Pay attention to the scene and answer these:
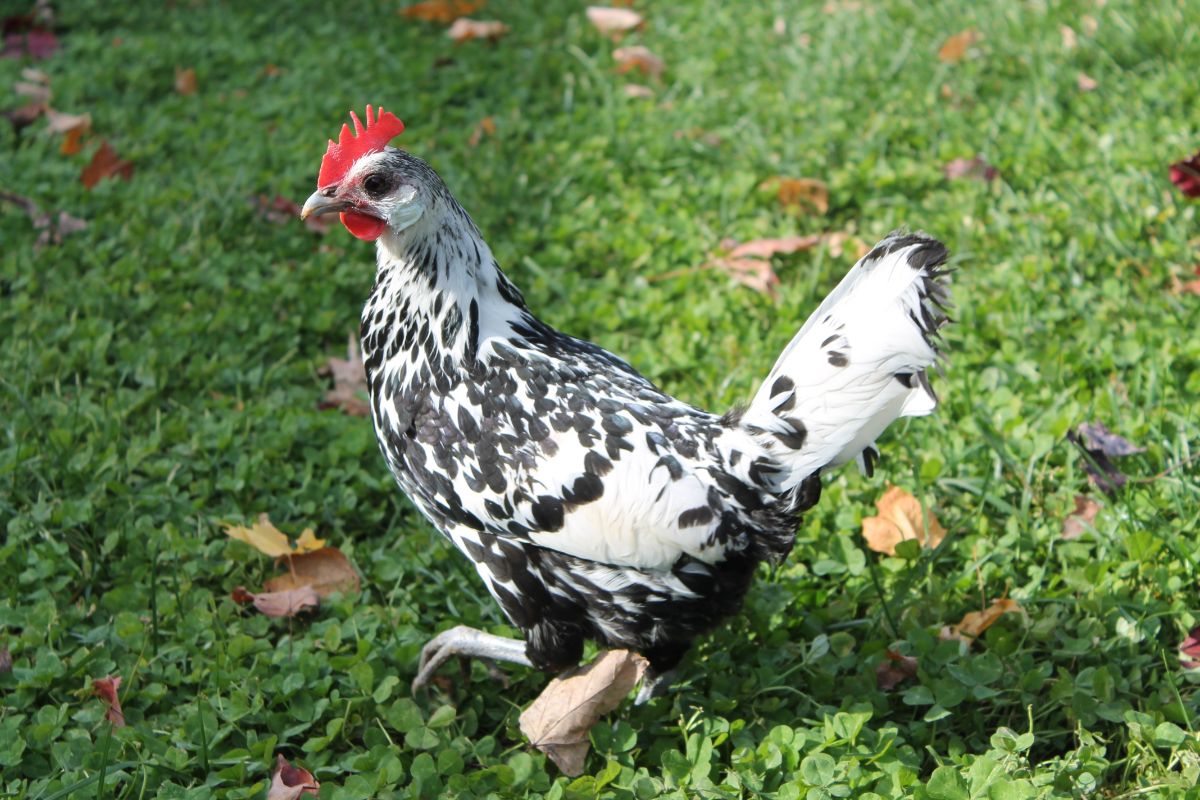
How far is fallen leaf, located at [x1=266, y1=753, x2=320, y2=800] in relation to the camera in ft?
7.61

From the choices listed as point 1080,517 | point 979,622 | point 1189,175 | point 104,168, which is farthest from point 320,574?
point 1189,175

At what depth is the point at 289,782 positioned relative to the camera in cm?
237

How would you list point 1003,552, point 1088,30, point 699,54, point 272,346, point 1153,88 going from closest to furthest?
point 1003,552
point 272,346
point 1153,88
point 1088,30
point 699,54

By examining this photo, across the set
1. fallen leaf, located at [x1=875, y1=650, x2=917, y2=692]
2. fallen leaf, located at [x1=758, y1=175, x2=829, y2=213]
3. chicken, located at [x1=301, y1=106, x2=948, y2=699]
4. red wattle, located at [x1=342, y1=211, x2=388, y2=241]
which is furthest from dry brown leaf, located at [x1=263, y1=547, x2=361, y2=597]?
fallen leaf, located at [x1=758, y1=175, x2=829, y2=213]

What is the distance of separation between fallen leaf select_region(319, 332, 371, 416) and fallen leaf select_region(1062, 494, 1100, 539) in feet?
7.07

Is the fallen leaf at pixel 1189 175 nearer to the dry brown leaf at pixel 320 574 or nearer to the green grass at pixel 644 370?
the green grass at pixel 644 370

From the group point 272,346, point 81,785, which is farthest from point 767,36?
point 81,785

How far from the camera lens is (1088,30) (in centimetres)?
512

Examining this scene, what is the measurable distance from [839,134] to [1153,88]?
4.30 ft

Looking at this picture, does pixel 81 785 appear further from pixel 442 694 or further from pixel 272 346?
pixel 272 346

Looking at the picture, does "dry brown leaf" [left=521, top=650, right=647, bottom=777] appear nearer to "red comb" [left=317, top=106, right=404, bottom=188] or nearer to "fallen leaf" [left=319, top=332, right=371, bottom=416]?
"red comb" [left=317, top=106, right=404, bottom=188]

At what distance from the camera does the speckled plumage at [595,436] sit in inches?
88.5

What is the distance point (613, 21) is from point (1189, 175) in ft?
10.2

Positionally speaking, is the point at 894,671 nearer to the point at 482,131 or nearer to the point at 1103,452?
the point at 1103,452
